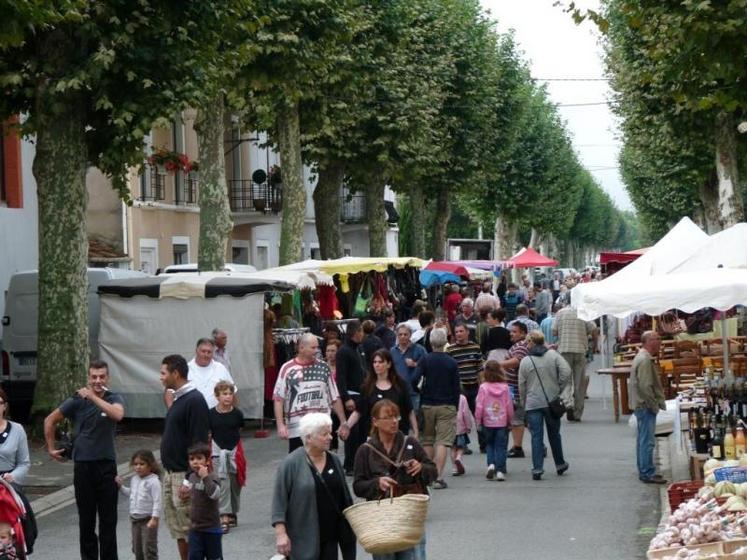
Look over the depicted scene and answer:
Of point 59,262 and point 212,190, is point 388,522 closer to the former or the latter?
point 59,262

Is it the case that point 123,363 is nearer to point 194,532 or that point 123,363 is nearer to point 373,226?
point 194,532

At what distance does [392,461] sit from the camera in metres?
9.66

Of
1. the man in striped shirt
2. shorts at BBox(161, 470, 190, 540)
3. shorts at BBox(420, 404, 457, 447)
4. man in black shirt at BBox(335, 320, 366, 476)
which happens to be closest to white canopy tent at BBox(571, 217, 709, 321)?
the man in striped shirt

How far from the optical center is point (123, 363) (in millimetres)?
22297

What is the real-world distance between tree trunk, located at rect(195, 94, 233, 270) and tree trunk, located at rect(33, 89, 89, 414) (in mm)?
7138

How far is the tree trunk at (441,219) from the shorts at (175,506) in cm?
4165

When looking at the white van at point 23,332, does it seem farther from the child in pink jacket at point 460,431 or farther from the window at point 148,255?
the window at point 148,255

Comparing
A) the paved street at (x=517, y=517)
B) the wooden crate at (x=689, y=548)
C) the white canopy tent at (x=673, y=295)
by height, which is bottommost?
the paved street at (x=517, y=517)

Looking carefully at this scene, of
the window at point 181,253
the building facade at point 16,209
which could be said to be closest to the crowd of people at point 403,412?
the building facade at point 16,209

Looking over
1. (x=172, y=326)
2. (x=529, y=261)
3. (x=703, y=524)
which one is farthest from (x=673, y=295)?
(x=529, y=261)

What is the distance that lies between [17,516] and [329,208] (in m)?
31.9

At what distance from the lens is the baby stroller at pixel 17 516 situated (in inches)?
359

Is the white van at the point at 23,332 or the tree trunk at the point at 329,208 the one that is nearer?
the white van at the point at 23,332

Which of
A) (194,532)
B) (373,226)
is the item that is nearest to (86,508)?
(194,532)
